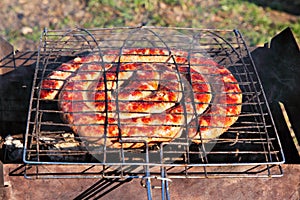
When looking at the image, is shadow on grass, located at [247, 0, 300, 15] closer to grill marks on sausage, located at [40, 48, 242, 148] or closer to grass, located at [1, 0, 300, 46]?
A: grass, located at [1, 0, 300, 46]

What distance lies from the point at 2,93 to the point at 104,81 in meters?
1.75

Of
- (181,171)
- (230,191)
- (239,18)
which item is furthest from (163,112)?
(239,18)

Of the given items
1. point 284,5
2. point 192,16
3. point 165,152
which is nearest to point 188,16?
point 192,16

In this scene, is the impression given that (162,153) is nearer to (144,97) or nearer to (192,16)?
(144,97)

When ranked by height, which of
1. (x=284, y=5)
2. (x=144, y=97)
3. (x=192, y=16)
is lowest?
(x=144, y=97)

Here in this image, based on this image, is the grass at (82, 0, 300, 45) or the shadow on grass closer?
the grass at (82, 0, 300, 45)

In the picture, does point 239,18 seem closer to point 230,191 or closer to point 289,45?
point 289,45

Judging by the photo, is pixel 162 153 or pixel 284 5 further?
A: pixel 284 5

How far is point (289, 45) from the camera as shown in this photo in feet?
16.4

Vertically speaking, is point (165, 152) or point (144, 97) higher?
point (144, 97)

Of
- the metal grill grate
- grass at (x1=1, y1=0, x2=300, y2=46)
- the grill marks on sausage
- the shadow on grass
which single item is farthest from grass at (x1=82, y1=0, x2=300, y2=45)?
the grill marks on sausage

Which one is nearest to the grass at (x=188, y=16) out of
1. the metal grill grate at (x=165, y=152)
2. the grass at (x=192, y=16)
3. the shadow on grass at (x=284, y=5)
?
the grass at (x=192, y=16)

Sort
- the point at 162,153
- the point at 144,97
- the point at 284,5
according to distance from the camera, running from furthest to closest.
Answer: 1. the point at 284,5
2. the point at 144,97
3. the point at 162,153

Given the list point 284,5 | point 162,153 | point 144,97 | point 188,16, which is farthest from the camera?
point 284,5
